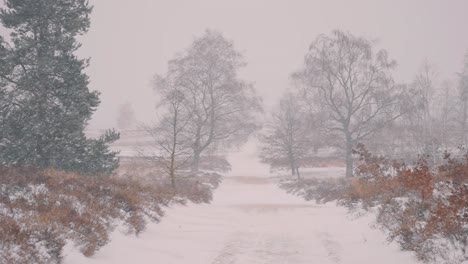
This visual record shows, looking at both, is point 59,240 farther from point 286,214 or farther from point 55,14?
point 55,14

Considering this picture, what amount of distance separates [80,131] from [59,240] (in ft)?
30.2

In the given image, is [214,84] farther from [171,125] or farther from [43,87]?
[43,87]

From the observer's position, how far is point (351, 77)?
89.5 ft

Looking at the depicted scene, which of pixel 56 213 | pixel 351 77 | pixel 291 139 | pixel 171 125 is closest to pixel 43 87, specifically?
pixel 56 213

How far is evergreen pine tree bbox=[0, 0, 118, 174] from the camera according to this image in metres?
12.9

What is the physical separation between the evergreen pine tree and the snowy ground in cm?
482

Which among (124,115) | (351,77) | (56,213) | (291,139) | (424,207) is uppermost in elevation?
(124,115)

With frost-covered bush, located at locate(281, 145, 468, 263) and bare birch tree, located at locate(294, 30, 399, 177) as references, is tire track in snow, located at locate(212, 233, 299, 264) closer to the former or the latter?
frost-covered bush, located at locate(281, 145, 468, 263)

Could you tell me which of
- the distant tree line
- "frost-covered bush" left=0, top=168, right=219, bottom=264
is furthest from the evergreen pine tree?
the distant tree line

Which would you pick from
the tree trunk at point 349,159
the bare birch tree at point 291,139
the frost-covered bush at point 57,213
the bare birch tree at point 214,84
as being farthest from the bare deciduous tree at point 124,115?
the frost-covered bush at point 57,213

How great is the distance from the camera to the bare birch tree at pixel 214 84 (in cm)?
2927

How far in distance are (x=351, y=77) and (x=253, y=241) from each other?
20.8 m

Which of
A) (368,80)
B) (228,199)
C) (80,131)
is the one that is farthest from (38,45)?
(368,80)

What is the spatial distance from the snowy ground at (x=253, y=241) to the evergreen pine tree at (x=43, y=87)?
4819 millimetres
